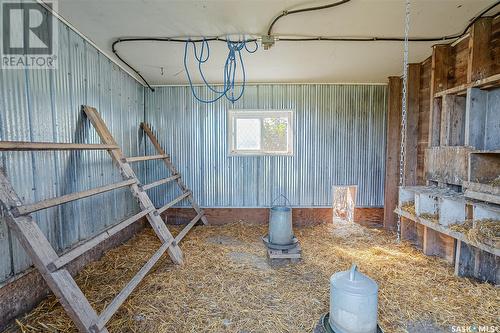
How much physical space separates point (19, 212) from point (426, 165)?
4.11 metres

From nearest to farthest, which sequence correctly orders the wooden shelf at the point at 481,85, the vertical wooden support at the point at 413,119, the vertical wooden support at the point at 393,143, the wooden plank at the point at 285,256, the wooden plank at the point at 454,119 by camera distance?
the wooden shelf at the point at 481,85, the wooden plank at the point at 454,119, the wooden plank at the point at 285,256, the vertical wooden support at the point at 413,119, the vertical wooden support at the point at 393,143

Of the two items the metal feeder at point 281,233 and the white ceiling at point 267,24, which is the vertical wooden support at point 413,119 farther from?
the metal feeder at point 281,233

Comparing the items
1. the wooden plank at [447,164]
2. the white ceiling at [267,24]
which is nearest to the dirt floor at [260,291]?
the wooden plank at [447,164]

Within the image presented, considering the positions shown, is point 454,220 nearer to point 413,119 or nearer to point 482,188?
point 482,188

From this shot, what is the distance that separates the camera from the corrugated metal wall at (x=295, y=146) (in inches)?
181

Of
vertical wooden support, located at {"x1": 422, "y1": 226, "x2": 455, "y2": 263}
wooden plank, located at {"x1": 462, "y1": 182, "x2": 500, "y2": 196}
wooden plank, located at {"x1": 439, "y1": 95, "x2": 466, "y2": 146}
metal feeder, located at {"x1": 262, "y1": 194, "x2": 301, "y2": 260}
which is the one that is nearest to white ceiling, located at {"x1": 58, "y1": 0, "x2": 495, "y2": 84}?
wooden plank, located at {"x1": 439, "y1": 95, "x2": 466, "y2": 146}

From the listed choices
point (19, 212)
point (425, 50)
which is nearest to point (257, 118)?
point (425, 50)

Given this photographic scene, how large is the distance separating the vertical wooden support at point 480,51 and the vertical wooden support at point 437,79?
20.7 inches

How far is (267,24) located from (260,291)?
109 inches

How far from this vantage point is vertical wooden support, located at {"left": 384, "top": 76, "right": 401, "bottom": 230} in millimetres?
4133

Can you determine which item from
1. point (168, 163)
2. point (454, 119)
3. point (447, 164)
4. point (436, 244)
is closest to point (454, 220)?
point (447, 164)

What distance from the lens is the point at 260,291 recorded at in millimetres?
2498

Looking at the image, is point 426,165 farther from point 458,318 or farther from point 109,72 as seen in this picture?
point 109,72

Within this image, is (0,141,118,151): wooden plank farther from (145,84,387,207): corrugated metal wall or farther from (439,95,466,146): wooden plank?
(439,95,466,146): wooden plank
